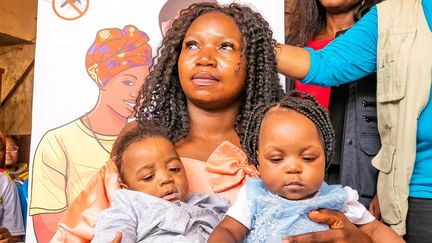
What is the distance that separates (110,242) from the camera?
4.42ft

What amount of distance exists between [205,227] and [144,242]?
18 cm

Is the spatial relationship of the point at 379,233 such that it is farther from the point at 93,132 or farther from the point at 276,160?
the point at 93,132

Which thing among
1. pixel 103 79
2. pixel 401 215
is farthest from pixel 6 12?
pixel 401 215

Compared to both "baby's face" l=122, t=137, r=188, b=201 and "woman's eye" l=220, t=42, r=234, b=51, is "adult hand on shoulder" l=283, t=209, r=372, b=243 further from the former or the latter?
"woman's eye" l=220, t=42, r=234, b=51

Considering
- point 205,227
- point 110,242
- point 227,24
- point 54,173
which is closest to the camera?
point 110,242

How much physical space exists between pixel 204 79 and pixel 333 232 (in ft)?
2.06

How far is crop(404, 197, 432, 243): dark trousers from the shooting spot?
1641 millimetres

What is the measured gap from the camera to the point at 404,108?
1642 mm

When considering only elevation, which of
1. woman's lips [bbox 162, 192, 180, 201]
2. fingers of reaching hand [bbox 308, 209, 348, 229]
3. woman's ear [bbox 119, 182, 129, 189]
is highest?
woman's ear [bbox 119, 182, 129, 189]

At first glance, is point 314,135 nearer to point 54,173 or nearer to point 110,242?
point 110,242

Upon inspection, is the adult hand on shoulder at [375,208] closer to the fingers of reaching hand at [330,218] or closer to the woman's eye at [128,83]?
the fingers of reaching hand at [330,218]

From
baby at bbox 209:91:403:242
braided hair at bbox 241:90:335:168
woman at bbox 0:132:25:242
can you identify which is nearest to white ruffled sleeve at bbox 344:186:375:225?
baby at bbox 209:91:403:242

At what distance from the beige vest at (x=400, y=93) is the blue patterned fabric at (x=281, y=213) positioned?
1.23 ft

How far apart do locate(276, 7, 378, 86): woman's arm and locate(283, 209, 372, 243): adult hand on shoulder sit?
0.64m
